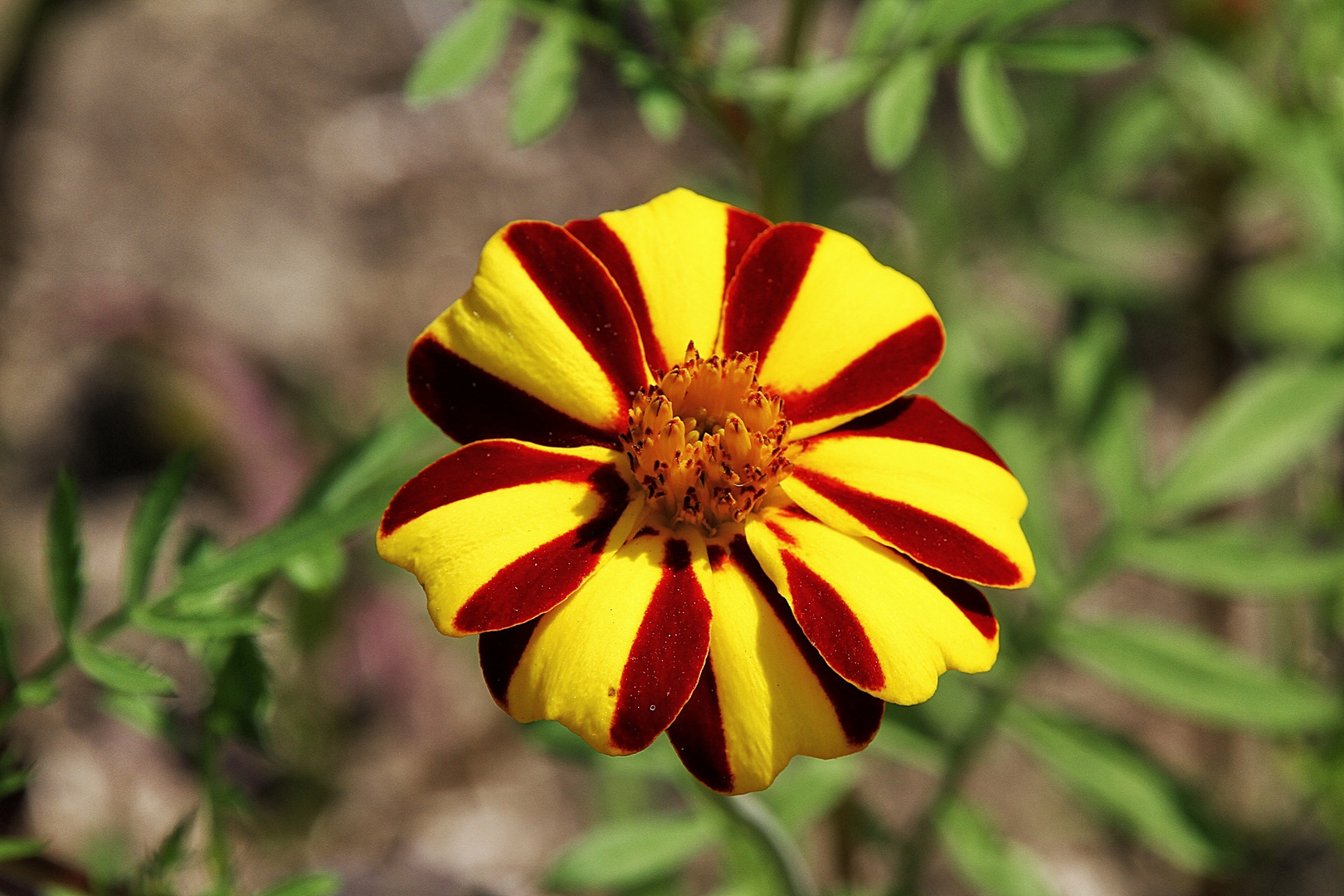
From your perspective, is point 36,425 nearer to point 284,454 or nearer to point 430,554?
point 284,454

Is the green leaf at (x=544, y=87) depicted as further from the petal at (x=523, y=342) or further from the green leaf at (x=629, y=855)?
the green leaf at (x=629, y=855)

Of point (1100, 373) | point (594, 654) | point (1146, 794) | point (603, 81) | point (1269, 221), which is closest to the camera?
point (594, 654)

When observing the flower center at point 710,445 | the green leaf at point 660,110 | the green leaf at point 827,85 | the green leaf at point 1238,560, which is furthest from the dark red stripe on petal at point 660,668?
the green leaf at point 1238,560

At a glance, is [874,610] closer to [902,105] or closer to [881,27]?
[902,105]

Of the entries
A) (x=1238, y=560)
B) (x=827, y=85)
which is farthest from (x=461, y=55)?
(x=1238, y=560)

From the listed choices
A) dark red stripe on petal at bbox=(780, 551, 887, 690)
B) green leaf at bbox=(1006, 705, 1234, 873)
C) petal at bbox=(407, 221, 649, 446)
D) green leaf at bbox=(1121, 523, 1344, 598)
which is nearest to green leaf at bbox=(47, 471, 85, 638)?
petal at bbox=(407, 221, 649, 446)

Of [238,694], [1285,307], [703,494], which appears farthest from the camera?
[1285,307]

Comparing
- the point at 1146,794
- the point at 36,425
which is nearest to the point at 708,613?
the point at 1146,794
